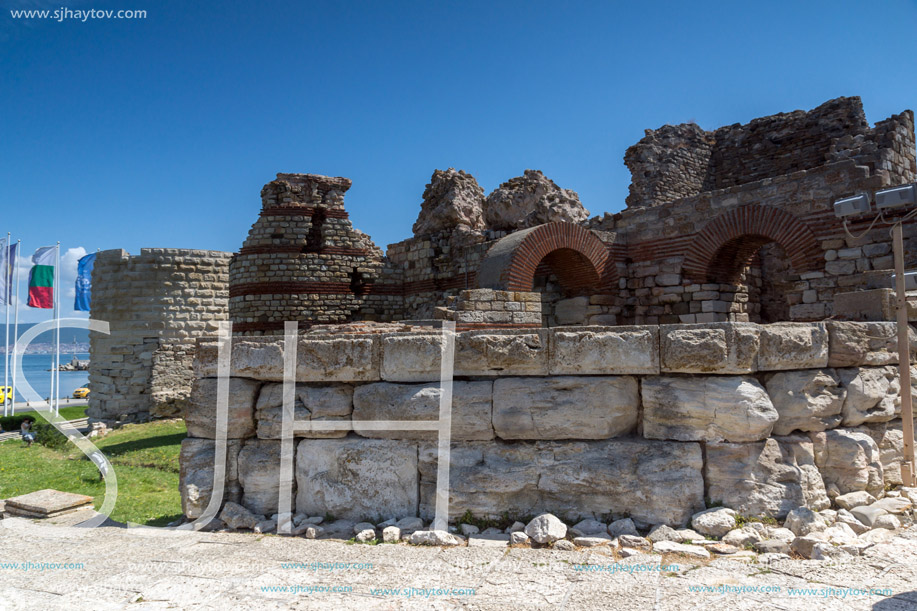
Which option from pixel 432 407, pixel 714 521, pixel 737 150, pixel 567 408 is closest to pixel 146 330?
pixel 432 407

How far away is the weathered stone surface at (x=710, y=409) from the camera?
355 cm

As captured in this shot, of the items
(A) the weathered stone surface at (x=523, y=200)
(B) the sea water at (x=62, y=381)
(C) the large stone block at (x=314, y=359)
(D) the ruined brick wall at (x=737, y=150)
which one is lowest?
(B) the sea water at (x=62, y=381)

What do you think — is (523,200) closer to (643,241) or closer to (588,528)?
(643,241)

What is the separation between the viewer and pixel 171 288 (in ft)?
52.2

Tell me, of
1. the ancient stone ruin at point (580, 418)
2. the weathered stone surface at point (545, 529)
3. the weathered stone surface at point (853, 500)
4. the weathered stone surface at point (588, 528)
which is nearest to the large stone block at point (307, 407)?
the ancient stone ruin at point (580, 418)

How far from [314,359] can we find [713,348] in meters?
2.56

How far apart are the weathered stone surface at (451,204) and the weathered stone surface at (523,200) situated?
1.82ft

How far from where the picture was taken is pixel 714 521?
337 cm

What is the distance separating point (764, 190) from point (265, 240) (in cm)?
1100

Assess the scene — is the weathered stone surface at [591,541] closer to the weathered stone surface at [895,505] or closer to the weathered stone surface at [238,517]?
the weathered stone surface at [895,505]

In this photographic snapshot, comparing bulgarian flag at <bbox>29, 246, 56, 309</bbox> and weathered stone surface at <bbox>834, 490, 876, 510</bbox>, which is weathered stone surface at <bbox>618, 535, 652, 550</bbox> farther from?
bulgarian flag at <bbox>29, 246, 56, 309</bbox>

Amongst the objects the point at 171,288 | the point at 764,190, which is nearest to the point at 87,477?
the point at 171,288

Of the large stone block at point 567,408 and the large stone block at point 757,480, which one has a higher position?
the large stone block at point 567,408

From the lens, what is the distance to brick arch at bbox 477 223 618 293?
8.28m
